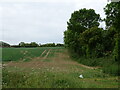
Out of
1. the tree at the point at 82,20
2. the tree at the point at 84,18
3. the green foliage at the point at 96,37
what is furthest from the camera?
the tree at the point at 84,18

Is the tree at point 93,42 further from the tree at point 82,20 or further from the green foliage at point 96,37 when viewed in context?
the tree at point 82,20

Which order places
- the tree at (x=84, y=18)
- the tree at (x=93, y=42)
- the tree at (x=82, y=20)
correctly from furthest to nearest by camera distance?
the tree at (x=84, y=18)
the tree at (x=82, y=20)
the tree at (x=93, y=42)

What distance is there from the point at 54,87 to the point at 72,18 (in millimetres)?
36467

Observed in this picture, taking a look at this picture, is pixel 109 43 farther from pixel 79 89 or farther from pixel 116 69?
pixel 79 89

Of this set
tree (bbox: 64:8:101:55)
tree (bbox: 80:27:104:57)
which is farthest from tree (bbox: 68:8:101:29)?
tree (bbox: 80:27:104:57)

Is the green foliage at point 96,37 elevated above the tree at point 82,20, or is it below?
below

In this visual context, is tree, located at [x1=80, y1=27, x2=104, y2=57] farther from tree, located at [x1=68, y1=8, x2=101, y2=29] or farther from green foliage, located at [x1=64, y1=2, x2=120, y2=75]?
tree, located at [x1=68, y1=8, x2=101, y2=29]

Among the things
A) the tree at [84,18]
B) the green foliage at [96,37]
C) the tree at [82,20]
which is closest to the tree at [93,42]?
the green foliage at [96,37]

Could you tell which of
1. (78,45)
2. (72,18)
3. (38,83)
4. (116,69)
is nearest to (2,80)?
(38,83)

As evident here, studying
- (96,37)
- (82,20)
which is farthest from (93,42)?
(82,20)

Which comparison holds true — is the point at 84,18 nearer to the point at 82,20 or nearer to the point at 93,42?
the point at 82,20

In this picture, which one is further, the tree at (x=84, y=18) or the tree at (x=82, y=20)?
the tree at (x=84, y=18)

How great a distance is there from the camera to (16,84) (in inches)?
234

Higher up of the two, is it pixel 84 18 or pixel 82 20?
pixel 84 18
